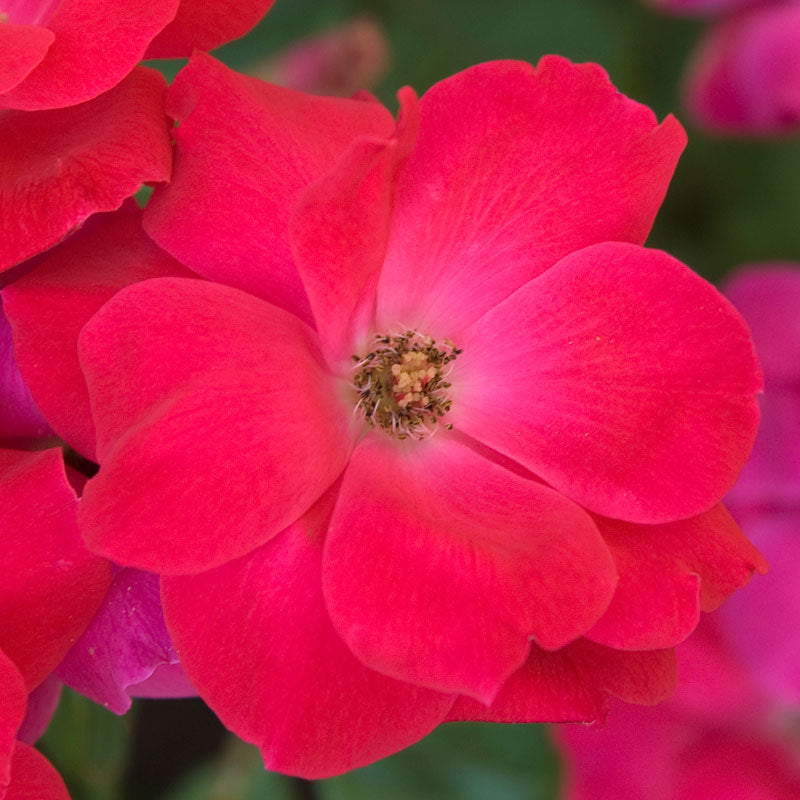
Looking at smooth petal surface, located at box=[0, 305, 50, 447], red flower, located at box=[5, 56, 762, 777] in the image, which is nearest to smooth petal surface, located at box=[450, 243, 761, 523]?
red flower, located at box=[5, 56, 762, 777]

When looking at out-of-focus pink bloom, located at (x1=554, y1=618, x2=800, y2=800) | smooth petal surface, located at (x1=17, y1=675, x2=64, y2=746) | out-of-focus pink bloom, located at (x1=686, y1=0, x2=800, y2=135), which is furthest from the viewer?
out-of-focus pink bloom, located at (x1=686, y1=0, x2=800, y2=135)

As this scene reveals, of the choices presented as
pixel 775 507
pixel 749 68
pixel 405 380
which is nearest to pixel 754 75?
pixel 749 68

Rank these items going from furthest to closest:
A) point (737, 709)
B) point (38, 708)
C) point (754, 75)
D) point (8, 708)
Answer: point (754, 75) < point (737, 709) < point (38, 708) < point (8, 708)

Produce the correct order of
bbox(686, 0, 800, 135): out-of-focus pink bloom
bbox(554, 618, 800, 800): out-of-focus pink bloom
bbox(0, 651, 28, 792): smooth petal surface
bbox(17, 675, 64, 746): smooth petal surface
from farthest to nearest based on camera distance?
bbox(686, 0, 800, 135): out-of-focus pink bloom
bbox(554, 618, 800, 800): out-of-focus pink bloom
bbox(17, 675, 64, 746): smooth petal surface
bbox(0, 651, 28, 792): smooth petal surface

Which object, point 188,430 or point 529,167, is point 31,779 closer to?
point 188,430

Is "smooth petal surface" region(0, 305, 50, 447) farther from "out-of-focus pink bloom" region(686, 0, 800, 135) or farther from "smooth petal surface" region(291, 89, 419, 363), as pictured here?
"out-of-focus pink bloom" region(686, 0, 800, 135)

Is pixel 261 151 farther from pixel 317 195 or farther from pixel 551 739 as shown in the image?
pixel 551 739
